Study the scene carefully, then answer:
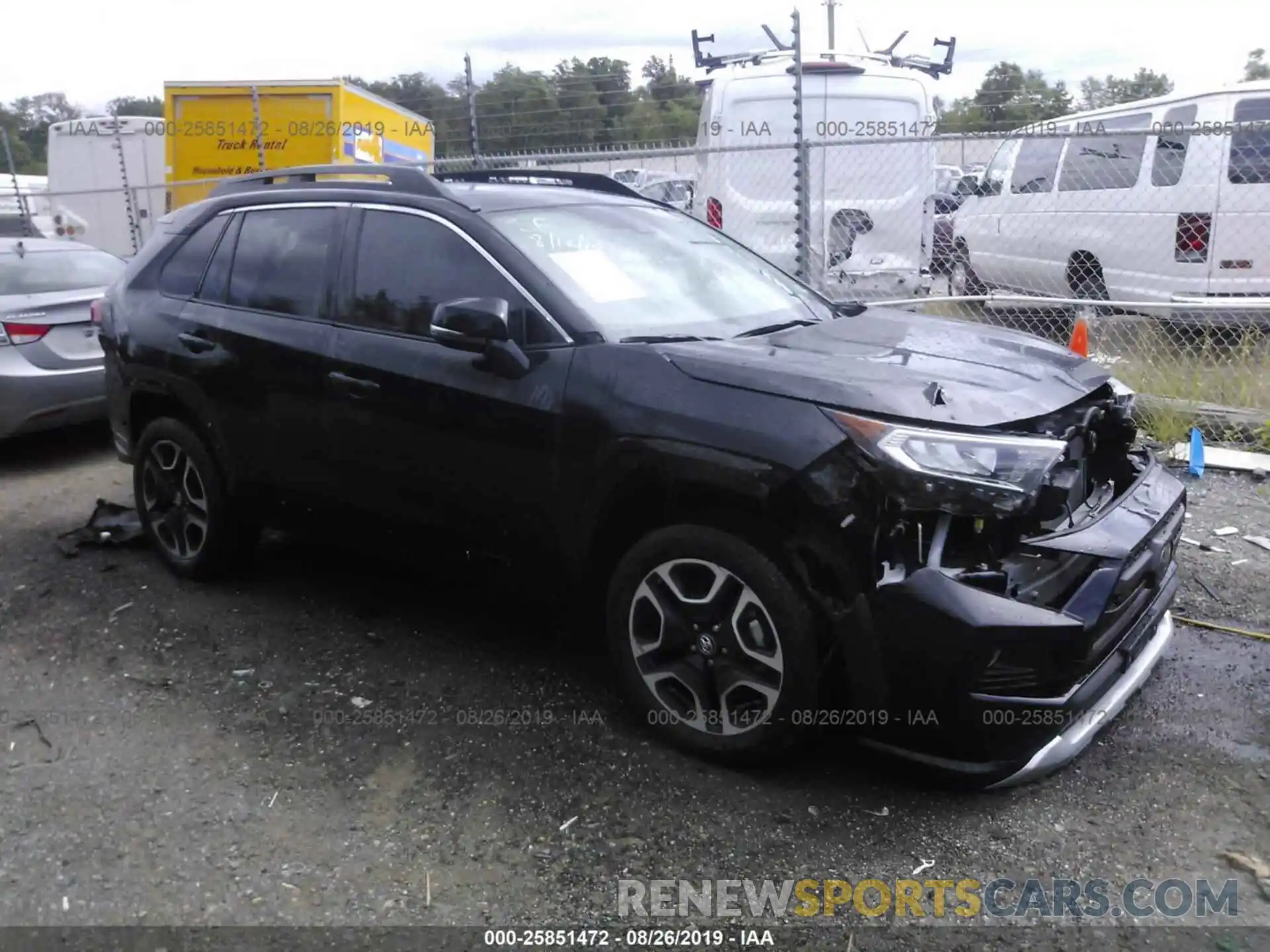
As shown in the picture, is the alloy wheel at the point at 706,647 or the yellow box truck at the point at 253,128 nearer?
the alloy wheel at the point at 706,647

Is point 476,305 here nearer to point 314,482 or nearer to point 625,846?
point 314,482

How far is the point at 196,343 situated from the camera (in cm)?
444

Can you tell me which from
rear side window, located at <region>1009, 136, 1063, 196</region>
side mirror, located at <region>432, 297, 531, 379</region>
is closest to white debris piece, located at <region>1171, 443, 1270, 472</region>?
side mirror, located at <region>432, 297, 531, 379</region>

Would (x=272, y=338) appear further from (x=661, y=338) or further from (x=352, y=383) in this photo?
(x=661, y=338)

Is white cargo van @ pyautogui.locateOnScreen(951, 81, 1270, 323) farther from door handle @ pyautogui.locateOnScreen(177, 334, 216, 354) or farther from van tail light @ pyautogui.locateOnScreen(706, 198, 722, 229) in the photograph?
door handle @ pyautogui.locateOnScreen(177, 334, 216, 354)

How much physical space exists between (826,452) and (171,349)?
3.07 metres

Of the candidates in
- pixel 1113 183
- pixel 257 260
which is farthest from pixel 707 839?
pixel 1113 183

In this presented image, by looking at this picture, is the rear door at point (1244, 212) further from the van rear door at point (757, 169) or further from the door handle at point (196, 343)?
the door handle at point (196, 343)

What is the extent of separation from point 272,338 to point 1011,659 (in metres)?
2.94

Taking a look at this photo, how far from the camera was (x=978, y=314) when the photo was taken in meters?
8.81

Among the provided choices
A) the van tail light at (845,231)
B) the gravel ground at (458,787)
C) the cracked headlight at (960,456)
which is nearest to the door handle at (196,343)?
the gravel ground at (458,787)

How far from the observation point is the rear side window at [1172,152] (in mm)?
8438

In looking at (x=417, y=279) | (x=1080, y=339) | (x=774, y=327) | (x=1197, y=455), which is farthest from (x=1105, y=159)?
(x=417, y=279)

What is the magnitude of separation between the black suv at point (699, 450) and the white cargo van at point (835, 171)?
197 inches
